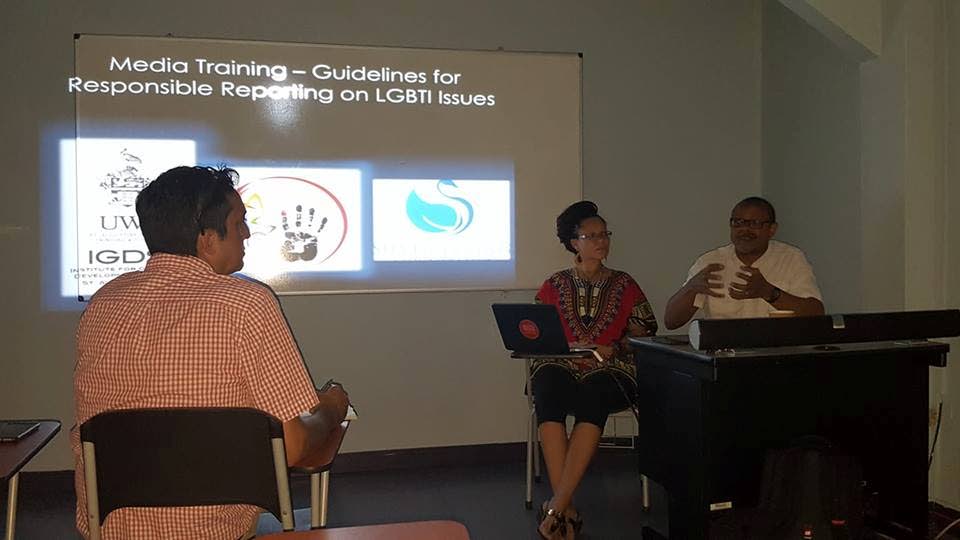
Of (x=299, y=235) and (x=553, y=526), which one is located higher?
(x=299, y=235)

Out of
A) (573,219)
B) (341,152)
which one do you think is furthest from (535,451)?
(341,152)

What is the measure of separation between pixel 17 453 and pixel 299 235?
2.32m

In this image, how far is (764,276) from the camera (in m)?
3.04

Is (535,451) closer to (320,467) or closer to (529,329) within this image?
(529,329)

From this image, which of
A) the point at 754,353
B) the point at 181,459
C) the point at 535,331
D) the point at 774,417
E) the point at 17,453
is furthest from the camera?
the point at 535,331

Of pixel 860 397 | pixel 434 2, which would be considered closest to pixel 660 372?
pixel 860 397

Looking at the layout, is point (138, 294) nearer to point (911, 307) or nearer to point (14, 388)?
point (14, 388)

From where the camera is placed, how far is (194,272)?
5.17ft

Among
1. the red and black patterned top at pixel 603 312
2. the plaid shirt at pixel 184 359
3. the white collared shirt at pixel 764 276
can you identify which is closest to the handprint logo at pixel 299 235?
the red and black patterned top at pixel 603 312

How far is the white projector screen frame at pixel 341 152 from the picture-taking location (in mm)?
3695

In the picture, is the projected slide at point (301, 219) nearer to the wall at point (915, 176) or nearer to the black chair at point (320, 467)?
the black chair at point (320, 467)

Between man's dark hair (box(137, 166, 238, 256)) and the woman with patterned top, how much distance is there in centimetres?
190

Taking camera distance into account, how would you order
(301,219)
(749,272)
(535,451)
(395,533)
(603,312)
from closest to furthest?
(395,533) < (749,272) < (603,312) < (535,451) < (301,219)

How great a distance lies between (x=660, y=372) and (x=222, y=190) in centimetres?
157
